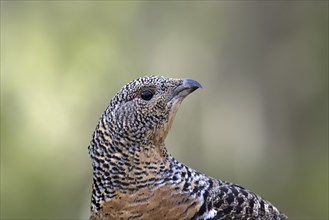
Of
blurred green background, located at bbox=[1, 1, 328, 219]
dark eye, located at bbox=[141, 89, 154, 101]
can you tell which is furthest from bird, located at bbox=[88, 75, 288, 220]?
blurred green background, located at bbox=[1, 1, 328, 219]

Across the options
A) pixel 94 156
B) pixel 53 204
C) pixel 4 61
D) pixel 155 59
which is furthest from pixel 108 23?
pixel 94 156

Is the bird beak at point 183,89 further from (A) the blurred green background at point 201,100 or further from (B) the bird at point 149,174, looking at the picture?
(A) the blurred green background at point 201,100

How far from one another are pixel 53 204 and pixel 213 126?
140 inches

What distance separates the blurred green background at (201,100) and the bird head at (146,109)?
23.6ft

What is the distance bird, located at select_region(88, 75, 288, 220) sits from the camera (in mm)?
4355

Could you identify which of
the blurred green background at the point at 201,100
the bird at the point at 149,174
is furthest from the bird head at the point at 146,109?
the blurred green background at the point at 201,100

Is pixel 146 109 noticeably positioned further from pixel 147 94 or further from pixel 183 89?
pixel 183 89

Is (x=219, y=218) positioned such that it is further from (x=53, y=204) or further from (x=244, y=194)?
(x=53, y=204)

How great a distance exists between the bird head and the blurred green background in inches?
284

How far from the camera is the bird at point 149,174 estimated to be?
4.36 meters

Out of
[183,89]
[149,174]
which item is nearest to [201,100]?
[183,89]

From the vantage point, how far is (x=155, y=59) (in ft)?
49.4

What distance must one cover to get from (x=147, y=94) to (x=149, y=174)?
0.61 m

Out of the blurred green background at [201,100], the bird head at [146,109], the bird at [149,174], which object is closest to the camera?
the bird at [149,174]
